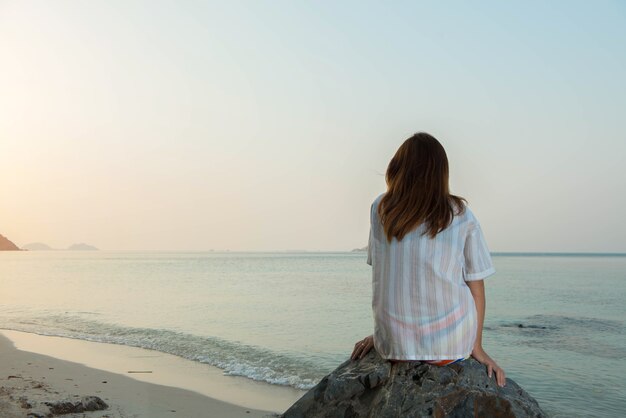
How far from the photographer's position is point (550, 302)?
76.5 feet

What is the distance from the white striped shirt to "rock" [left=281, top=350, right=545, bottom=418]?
133mm

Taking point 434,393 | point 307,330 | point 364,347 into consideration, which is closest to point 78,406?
point 364,347

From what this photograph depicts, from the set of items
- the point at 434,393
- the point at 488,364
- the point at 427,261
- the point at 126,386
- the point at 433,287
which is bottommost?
the point at 126,386

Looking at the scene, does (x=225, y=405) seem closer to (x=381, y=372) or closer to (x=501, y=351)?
(x=381, y=372)

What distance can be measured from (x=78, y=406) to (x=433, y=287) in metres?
5.21

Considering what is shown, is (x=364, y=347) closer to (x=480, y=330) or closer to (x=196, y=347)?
(x=480, y=330)

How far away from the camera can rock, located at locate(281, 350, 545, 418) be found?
3.06 meters

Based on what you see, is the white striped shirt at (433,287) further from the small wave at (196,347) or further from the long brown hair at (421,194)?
the small wave at (196,347)

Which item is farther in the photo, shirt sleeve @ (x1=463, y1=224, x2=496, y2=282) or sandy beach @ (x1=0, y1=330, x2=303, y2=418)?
sandy beach @ (x1=0, y1=330, x2=303, y2=418)

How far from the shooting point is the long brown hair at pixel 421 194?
288 centimetres

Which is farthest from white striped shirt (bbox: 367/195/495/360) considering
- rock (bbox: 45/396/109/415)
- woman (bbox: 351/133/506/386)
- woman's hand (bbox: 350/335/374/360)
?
rock (bbox: 45/396/109/415)

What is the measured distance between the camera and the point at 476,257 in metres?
2.95

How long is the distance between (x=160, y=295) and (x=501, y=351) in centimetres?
1718

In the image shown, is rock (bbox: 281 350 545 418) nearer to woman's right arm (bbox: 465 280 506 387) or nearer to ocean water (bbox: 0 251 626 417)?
woman's right arm (bbox: 465 280 506 387)
